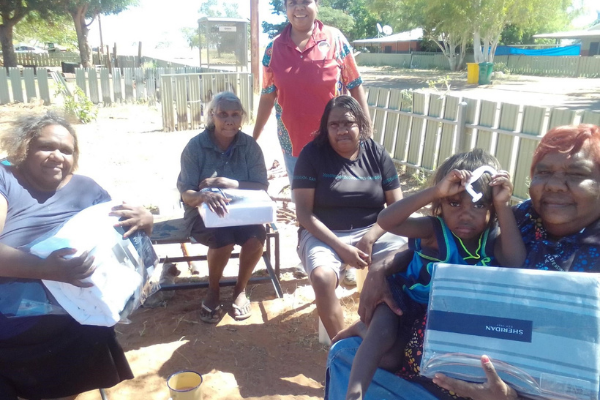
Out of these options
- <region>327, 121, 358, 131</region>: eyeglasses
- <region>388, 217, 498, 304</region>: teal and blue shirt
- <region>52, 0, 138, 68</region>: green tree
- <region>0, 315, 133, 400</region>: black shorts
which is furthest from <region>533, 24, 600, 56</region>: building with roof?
<region>0, 315, 133, 400</region>: black shorts

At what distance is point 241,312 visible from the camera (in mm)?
3518

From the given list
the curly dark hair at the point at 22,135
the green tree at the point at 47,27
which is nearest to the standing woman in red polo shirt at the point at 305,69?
the curly dark hair at the point at 22,135

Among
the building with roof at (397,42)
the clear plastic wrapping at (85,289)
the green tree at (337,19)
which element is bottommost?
the clear plastic wrapping at (85,289)

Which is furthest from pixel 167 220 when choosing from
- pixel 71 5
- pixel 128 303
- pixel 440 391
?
pixel 71 5

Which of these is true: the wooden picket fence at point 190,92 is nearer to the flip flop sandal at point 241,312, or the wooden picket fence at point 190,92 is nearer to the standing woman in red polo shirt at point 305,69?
the standing woman in red polo shirt at point 305,69

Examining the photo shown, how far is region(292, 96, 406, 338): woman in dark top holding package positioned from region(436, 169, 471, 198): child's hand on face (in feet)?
3.37

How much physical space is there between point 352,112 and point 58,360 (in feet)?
6.59

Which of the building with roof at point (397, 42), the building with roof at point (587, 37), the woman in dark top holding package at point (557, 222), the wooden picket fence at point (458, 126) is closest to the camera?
the woman in dark top holding package at point (557, 222)

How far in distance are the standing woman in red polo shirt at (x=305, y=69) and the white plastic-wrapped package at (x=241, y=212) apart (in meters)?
0.73

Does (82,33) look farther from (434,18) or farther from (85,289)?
(85,289)

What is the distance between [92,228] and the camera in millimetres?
2199

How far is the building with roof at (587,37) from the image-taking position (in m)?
33.6

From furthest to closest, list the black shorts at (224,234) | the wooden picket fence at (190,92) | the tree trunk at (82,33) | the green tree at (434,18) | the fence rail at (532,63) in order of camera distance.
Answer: the fence rail at (532,63), the tree trunk at (82,33), the green tree at (434,18), the wooden picket fence at (190,92), the black shorts at (224,234)

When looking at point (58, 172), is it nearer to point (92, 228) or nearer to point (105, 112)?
point (92, 228)
